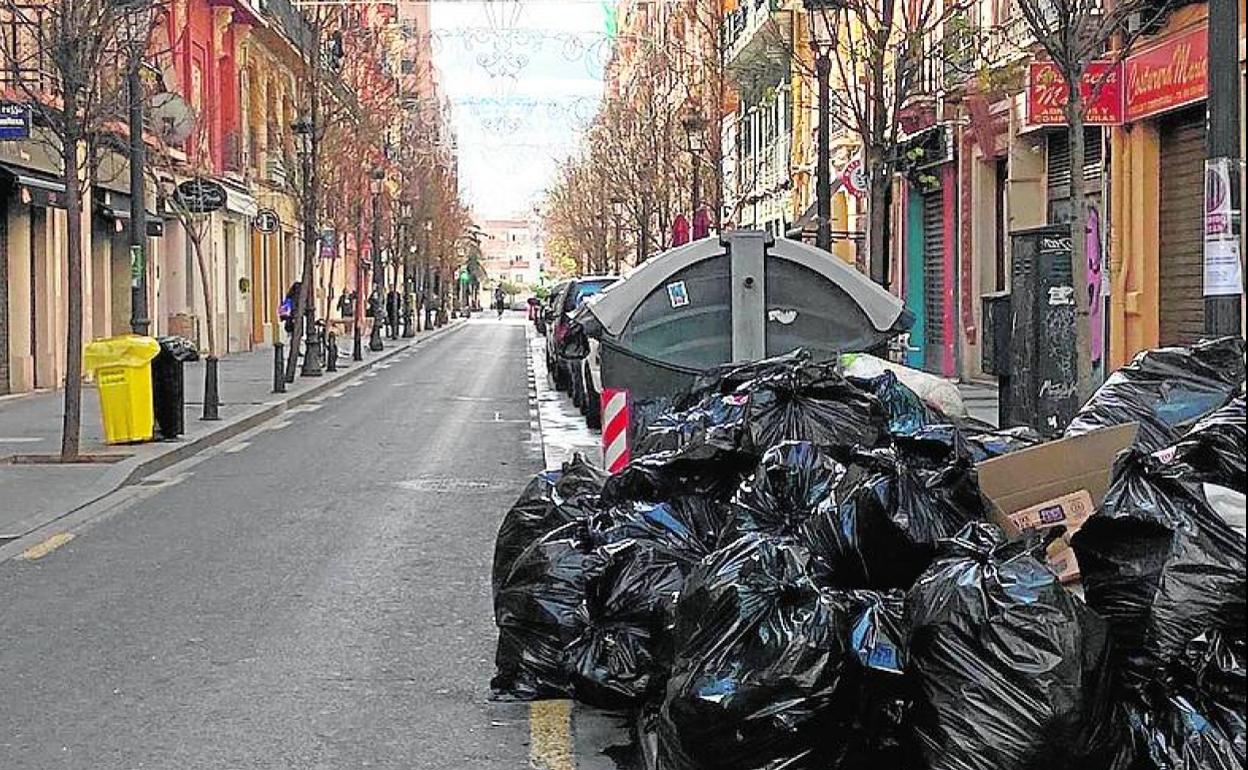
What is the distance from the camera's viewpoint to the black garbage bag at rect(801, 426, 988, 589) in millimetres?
5539

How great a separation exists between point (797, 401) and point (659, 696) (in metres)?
1.81

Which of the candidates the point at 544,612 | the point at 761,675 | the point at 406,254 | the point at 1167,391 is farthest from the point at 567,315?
the point at 406,254

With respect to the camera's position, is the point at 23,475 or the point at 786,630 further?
the point at 23,475

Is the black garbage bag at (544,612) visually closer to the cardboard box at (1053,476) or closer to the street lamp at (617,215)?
the cardboard box at (1053,476)

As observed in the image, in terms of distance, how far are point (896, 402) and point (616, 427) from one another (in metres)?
4.38

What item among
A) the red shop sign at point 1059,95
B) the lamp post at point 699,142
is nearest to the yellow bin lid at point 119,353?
the red shop sign at point 1059,95

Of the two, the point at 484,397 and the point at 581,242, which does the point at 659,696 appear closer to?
the point at 484,397

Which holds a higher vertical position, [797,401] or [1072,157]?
[1072,157]

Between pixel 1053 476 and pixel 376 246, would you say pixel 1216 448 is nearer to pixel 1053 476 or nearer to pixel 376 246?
pixel 1053 476

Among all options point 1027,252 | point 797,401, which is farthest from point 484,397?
point 797,401

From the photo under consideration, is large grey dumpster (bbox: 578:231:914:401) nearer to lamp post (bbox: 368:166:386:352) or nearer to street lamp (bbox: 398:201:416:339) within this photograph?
lamp post (bbox: 368:166:386:352)

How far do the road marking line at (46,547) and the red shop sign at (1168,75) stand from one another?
11.1 meters

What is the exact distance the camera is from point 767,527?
618 cm

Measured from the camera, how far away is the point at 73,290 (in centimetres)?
1596
